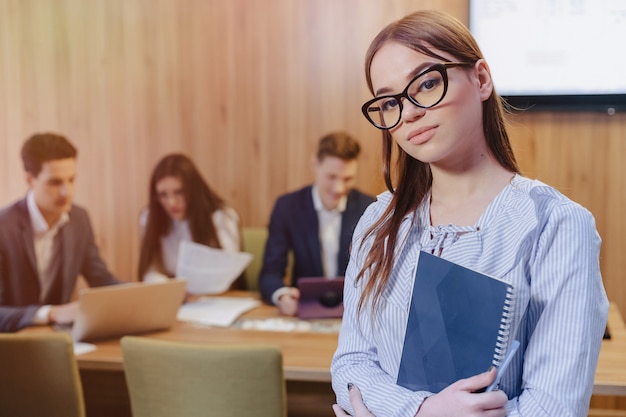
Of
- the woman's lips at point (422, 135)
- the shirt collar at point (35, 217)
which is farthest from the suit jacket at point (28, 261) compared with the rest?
the woman's lips at point (422, 135)

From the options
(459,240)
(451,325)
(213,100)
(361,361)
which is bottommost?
(361,361)

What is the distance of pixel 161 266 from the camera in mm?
3449

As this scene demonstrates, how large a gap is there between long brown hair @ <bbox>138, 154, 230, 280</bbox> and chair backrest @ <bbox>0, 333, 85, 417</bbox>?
4.69ft

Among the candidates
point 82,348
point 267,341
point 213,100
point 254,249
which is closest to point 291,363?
point 267,341

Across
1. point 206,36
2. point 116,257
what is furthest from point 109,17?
point 116,257

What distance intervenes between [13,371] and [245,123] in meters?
1.93

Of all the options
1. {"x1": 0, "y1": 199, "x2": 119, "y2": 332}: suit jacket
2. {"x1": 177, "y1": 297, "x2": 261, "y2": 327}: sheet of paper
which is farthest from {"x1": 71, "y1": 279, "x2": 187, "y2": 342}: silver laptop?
{"x1": 0, "y1": 199, "x2": 119, "y2": 332}: suit jacket

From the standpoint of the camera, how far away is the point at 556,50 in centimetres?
319

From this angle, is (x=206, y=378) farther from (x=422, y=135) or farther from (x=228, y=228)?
(x=228, y=228)

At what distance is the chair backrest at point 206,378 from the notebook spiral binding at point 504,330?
0.90m

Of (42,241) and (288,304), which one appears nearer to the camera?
(288,304)

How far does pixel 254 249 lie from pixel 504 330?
2601 mm

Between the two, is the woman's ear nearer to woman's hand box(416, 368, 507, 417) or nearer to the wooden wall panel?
woman's hand box(416, 368, 507, 417)

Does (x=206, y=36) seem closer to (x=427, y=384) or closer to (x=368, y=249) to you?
(x=368, y=249)
